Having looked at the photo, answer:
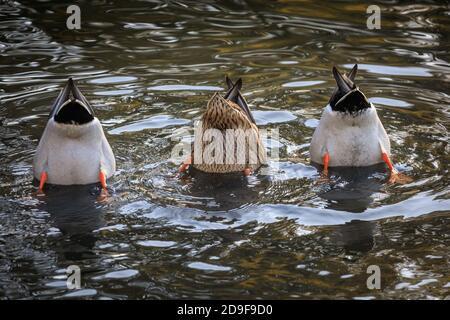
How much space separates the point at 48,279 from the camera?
20.4ft

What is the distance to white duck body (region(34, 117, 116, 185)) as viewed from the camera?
7988 mm

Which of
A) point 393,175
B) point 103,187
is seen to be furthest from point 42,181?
point 393,175

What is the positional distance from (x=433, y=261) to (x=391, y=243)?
40cm

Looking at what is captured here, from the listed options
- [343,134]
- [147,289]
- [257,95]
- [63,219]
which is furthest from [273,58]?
[147,289]

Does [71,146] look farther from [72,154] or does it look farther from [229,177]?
[229,177]

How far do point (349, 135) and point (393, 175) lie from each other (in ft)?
2.01

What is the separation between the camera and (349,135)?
858cm

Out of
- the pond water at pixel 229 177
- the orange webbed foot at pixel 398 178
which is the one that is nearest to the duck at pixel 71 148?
the pond water at pixel 229 177

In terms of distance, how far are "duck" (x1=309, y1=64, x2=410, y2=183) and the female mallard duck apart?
2.11 ft

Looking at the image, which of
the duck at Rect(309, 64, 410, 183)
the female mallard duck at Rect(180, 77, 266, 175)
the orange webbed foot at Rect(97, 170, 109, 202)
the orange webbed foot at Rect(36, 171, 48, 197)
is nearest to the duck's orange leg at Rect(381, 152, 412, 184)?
the duck at Rect(309, 64, 410, 183)

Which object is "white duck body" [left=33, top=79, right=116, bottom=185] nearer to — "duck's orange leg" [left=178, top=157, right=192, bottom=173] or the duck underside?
"duck's orange leg" [left=178, top=157, right=192, bottom=173]

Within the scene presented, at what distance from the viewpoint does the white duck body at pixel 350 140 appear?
854 cm

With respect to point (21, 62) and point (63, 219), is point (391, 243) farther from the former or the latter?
point (21, 62)

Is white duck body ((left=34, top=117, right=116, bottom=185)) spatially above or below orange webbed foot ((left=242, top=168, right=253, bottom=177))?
above
